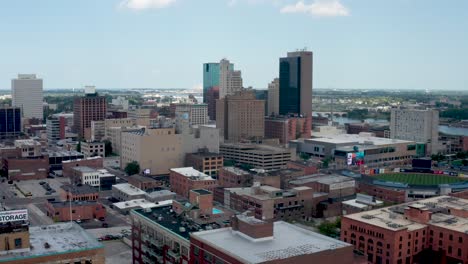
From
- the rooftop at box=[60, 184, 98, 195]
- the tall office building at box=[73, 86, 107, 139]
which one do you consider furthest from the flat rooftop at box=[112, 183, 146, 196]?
the tall office building at box=[73, 86, 107, 139]

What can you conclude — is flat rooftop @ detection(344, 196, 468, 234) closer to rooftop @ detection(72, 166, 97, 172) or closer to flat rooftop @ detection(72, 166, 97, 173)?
flat rooftop @ detection(72, 166, 97, 173)

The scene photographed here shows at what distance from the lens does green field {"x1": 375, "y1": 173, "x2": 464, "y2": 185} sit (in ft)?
173

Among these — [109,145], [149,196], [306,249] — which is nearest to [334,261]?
[306,249]

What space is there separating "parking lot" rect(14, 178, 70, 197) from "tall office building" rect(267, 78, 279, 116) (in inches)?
2610

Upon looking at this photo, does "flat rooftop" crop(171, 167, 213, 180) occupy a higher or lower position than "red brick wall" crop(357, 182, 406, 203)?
higher

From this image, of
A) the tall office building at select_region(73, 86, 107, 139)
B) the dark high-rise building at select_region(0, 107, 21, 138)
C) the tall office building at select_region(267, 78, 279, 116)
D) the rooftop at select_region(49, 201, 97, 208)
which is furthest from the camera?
the tall office building at select_region(267, 78, 279, 116)

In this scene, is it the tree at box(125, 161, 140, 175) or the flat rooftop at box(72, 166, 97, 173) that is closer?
the flat rooftop at box(72, 166, 97, 173)

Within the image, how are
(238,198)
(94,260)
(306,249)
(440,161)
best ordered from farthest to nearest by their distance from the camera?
1. (440,161)
2. (238,198)
3. (306,249)
4. (94,260)

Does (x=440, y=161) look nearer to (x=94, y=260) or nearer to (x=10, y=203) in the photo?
(x=10, y=203)

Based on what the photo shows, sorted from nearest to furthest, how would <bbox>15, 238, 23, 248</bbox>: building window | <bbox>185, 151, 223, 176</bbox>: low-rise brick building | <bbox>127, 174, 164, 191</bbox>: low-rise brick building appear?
<bbox>15, 238, 23, 248</bbox>: building window → <bbox>127, 174, 164, 191</bbox>: low-rise brick building → <bbox>185, 151, 223, 176</bbox>: low-rise brick building

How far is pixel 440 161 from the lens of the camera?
77.4m

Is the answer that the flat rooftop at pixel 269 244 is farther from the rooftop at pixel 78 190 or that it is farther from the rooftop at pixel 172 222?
the rooftop at pixel 78 190

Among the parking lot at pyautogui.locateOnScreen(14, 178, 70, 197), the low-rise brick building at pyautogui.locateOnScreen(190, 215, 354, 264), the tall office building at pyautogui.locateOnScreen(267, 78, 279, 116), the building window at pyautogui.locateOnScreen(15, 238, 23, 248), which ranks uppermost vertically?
the tall office building at pyautogui.locateOnScreen(267, 78, 279, 116)

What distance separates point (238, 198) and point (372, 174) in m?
19.6
